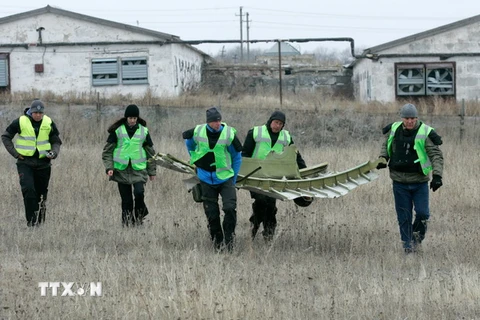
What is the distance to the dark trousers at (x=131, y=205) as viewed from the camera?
1168 centimetres

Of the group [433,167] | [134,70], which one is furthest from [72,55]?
[433,167]

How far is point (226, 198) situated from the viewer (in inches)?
383

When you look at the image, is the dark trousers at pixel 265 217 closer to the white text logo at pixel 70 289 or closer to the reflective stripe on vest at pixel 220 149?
the reflective stripe on vest at pixel 220 149

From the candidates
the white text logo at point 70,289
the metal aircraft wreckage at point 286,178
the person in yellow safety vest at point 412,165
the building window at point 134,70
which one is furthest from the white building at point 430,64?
the white text logo at point 70,289

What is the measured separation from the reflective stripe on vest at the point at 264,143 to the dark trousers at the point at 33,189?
339 centimetres

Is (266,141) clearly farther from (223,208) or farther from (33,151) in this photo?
(33,151)

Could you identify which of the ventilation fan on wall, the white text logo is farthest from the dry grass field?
the ventilation fan on wall

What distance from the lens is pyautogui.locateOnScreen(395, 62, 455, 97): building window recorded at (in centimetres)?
3550

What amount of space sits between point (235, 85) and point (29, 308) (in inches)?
1337

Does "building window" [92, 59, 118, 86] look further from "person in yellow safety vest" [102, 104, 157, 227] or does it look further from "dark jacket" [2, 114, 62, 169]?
"person in yellow safety vest" [102, 104, 157, 227]

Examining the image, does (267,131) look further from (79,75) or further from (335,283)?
(79,75)

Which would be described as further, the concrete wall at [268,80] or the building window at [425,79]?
the concrete wall at [268,80]

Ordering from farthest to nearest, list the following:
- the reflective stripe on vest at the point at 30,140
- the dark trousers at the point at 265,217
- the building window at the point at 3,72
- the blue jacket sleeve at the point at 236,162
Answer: the building window at the point at 3,72 < the reflective stripe on vest at the point at 30,140 < the dark trousers at the point at 265,217 < the blue jacket sleeve at the point at 236,162

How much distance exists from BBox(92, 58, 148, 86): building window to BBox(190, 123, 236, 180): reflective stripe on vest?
25611 mm
